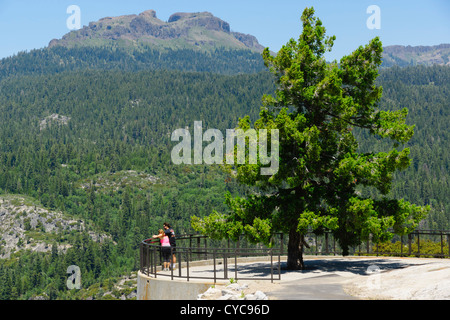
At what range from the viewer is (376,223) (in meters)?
20.9

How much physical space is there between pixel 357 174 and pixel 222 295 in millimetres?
7979

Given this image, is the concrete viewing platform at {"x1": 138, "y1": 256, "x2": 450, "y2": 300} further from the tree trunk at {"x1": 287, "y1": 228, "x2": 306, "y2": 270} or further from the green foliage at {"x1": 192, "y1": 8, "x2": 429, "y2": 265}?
the green foliage at {"x1": 192, "y1": 8, "x2": 429, "y2": 265}

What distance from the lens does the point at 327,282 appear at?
1873 cm

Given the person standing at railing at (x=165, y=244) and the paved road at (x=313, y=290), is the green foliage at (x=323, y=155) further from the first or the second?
the paved road at (x=313, y=290)

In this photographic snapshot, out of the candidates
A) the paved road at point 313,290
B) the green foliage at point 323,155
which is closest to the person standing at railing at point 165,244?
the green foliage at point 323,155

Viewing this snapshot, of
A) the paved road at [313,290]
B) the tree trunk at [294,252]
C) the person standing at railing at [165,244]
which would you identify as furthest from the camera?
the tree trunk at [294,252]

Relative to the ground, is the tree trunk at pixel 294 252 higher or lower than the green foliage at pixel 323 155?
lower

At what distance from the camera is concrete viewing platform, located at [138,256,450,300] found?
1558 cm

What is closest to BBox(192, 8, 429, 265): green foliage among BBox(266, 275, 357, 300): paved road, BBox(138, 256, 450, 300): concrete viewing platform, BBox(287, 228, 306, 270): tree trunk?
BBox(287, 228, 306, 270): tree trunk

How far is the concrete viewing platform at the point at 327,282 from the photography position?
1558 centimetres

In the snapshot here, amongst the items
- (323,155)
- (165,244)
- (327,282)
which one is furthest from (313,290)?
(323,155)

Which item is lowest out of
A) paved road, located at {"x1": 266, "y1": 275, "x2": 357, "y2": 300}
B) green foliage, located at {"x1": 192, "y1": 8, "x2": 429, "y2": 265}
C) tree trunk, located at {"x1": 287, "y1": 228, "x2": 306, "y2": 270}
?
paved road, located at {"x1": 266, "y1": 275, "x2": 357, "y2": 300}
